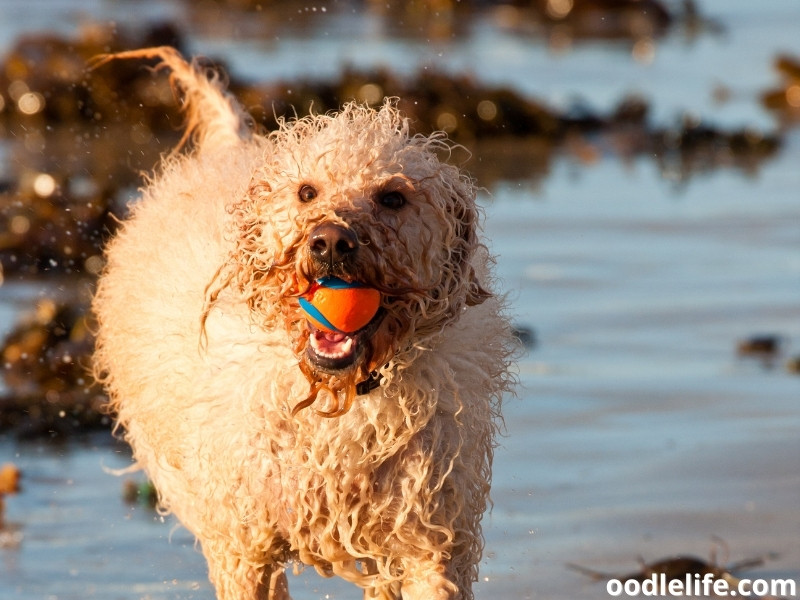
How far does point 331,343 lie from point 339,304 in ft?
0.61

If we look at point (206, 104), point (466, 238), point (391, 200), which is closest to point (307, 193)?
point (391, 200)

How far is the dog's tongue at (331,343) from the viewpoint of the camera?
14.4 ft

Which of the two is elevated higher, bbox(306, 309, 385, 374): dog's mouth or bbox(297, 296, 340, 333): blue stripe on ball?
bbox(297, 296, 340, 333): blue stripe on ball

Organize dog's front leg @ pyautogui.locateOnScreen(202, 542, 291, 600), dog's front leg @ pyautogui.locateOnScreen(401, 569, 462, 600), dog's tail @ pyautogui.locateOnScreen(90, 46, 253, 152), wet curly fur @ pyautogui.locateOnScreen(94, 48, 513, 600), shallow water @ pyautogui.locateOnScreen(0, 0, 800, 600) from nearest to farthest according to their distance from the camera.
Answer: wet curly fur @ pyautogui.locateOnScreen(94, 48, 513, 600), dog's front leg @ pyautogui.locateOnScreen(401, 569, 462, 600), dog's front leg @ pyautogui.locateOnScreen(202, 542, 291, 600), dog's tail @ pyautogui.locateOnScreen(90, 46, 253, 152), shallow water @ pyautogui.locateOnScreen(0, 0, 800, 600)

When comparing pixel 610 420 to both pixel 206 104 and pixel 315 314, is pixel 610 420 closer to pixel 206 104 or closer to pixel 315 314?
pixel 206 104

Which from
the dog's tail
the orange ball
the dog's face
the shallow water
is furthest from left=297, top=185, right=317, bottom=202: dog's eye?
the dog's tail

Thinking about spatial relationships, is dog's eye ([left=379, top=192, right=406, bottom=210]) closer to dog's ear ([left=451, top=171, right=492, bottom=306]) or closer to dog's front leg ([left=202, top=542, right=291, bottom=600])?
dog's ear ([left=451, top=171, right=492, bottom=306])

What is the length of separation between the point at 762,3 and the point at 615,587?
1986 centimetres

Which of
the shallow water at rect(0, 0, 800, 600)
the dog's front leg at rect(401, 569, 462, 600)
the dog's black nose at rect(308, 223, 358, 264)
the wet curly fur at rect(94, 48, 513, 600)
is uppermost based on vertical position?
the dog's black nose at rect(308, 223, 358, 264)

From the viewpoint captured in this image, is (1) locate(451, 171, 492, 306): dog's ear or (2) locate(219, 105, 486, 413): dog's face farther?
(1) locate(451, 171, 492, 306): dog's ear

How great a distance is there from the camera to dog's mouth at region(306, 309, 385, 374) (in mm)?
4371

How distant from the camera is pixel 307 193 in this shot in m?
4.53

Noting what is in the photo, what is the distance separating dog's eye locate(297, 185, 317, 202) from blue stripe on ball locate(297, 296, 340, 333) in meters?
0.32

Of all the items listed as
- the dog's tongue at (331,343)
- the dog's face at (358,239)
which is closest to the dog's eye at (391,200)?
the dog's face at (358,239)
